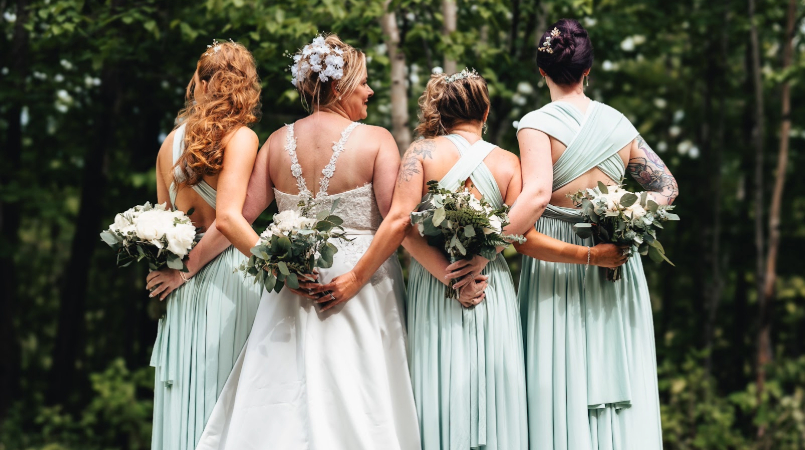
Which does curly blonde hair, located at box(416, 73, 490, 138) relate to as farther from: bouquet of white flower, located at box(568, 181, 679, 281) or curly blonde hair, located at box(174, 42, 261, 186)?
curly blonde hair, located at box(174, 42, 261, 186)

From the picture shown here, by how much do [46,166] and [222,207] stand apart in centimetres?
695

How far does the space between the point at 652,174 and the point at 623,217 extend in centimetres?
51

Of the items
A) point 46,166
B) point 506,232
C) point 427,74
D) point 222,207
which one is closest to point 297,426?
point 222,207

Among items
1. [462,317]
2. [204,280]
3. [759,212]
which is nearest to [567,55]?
[462,317]

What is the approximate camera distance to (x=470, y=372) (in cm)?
369

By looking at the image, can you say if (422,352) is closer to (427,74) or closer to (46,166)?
(427,74)

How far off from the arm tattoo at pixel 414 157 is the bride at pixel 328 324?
0.19 feet

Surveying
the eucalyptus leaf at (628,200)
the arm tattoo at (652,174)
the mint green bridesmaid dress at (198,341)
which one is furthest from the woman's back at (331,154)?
the arm tattoo at (652,174)

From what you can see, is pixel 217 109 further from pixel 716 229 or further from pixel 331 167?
pixel 716 229

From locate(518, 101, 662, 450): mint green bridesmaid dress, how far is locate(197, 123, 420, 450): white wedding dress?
70 cm

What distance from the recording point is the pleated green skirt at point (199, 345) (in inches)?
157

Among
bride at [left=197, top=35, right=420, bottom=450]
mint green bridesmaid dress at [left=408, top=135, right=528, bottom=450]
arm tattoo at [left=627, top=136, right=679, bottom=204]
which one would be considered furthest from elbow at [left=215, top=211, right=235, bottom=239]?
arm tattoo at [left=627, top=136, right=679, bottom=204]

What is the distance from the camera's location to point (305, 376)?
3660 millimetres

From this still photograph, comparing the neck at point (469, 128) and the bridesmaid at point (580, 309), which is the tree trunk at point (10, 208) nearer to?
the neck at point (469, 128)
